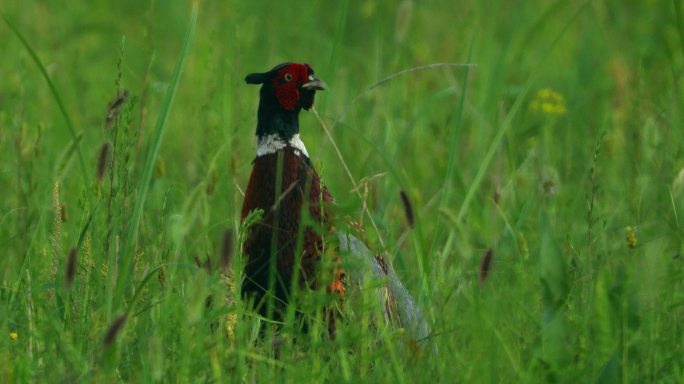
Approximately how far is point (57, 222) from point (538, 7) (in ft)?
17.8


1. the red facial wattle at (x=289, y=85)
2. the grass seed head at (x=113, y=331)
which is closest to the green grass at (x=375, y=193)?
the grass seed head at (x=113, y=331)

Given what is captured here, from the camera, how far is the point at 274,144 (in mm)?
4469

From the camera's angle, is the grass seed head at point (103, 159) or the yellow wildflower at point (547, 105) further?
the yellow wildflower at point (547, 105)

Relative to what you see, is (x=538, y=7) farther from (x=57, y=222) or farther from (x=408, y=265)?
(x=57, y=222)

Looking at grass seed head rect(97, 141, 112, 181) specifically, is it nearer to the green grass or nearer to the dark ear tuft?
the green grass

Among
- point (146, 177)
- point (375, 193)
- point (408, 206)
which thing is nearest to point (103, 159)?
point (146, 177)

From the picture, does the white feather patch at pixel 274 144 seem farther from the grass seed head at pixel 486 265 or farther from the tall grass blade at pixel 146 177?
the grass seed head at pixel 486 265

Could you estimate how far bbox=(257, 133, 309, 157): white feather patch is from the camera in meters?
4.45

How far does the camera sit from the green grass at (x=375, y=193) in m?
3.43

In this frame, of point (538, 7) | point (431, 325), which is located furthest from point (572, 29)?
point (431, 325)

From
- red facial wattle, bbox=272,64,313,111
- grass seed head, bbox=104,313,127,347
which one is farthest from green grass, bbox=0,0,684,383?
red facial wattle, bbox=272,64,313,111

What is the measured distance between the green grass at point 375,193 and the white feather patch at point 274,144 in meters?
0.16

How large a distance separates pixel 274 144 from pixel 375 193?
0.76m

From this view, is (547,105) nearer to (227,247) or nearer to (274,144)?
(274,144)
